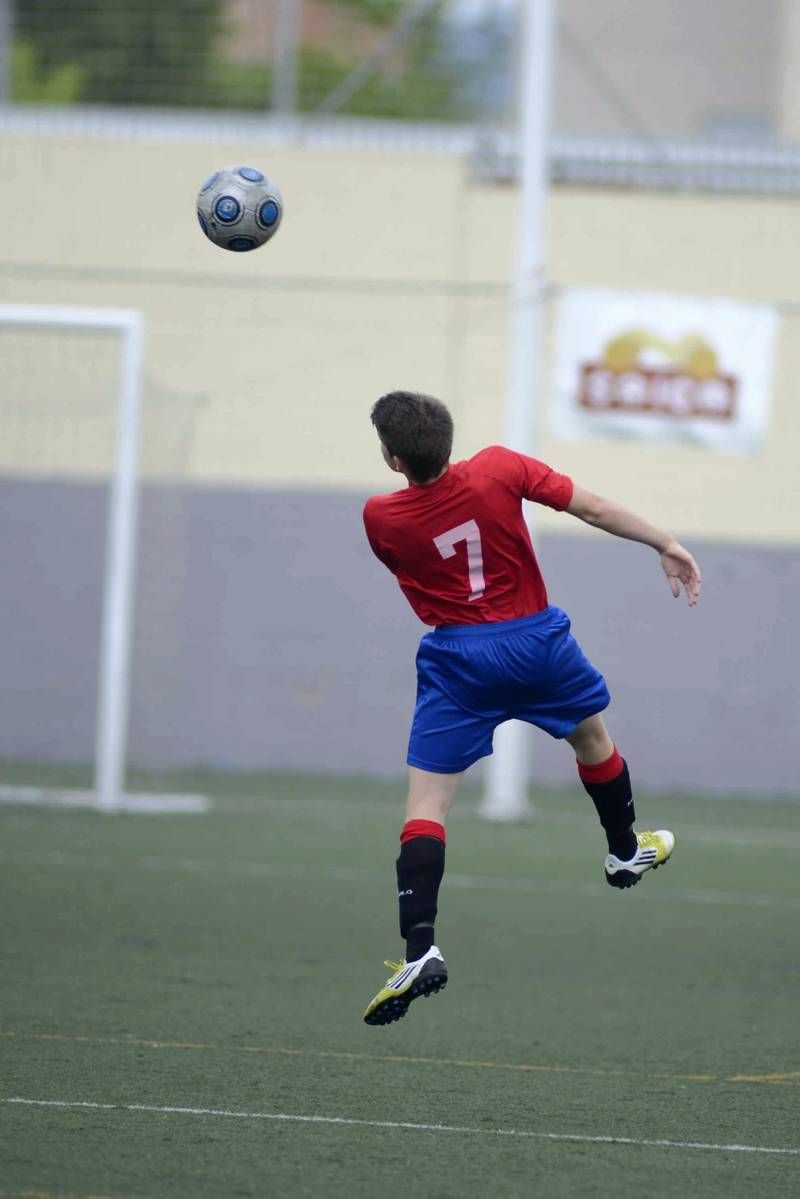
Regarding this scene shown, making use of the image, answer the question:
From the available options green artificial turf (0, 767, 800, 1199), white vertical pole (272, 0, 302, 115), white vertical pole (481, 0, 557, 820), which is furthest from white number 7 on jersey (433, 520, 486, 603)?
white vertical pole (272, 0, 302, 115)

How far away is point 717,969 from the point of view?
796cm

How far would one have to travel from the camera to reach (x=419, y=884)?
5574 millimetres

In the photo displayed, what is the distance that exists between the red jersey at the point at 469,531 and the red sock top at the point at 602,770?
708 millimetres

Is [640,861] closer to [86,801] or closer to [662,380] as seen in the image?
[86,801]

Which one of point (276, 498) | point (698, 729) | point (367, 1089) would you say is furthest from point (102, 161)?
point (367, 1089)

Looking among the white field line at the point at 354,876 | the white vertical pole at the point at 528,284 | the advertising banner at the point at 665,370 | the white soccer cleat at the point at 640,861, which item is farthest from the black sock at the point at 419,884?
the advertising banner at the point at 665,370

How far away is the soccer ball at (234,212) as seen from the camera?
6676 mm

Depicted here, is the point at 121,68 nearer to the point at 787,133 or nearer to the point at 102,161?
the point at 102,161

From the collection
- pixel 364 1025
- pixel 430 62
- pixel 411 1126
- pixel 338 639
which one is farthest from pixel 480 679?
pixel 430 62

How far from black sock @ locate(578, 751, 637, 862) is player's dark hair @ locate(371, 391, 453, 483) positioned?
4.33 ft

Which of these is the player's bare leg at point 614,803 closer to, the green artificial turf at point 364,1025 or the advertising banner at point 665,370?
the green artificial turf at point 364,1025

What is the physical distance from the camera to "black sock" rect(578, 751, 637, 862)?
6117 mm

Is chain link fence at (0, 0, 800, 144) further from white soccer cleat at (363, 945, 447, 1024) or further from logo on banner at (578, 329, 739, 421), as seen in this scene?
white soccer cleat at (363, 945, 447, 1024)

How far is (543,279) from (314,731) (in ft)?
15.5
